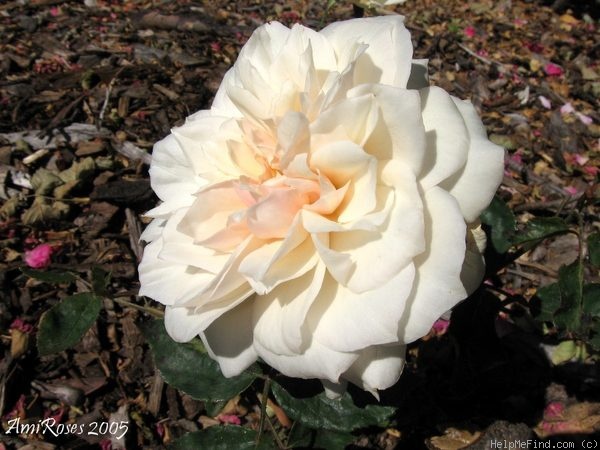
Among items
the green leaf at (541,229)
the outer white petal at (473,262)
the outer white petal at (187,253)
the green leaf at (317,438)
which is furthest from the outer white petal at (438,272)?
the green leaf at (317,438)

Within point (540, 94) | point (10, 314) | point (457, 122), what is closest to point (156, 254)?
point (457, 122)

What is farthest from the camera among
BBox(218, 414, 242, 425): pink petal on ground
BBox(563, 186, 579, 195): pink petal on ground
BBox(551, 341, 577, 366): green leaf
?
BBox(563, 186, 579, 195): pink petal on ground

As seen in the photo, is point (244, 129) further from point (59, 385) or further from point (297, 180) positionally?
point (59, 385)

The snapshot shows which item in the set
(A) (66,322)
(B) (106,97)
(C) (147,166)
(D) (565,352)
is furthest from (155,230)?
(B) (106,97)

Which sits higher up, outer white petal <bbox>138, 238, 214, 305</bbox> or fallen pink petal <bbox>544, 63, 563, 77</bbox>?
outer white petal <bbox>138, 238, 214, 305</bbox>

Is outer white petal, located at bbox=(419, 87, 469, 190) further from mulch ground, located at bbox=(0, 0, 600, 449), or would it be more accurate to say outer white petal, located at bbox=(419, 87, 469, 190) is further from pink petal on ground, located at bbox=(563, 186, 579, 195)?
pink petal on ground, located at bbox=(563, 186, 579, 195)

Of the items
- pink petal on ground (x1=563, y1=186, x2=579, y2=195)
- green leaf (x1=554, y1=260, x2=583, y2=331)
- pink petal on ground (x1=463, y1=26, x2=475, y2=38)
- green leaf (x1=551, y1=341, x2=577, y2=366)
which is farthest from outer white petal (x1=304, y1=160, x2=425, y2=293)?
pink petal on ground (x1=463, y1=26, x2=475, y2=38)

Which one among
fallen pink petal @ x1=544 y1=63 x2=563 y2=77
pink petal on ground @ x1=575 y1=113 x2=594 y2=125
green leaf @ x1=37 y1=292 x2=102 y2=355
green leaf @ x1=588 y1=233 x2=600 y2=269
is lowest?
pink petal on ground @ x1=575 y1=113 x2=594 y2=125

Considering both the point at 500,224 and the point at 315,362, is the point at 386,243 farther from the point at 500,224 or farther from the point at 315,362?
the point at 500,224
